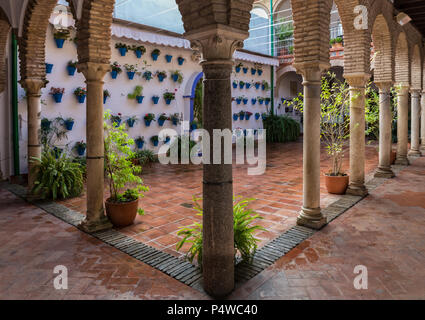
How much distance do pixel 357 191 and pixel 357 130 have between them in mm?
1210

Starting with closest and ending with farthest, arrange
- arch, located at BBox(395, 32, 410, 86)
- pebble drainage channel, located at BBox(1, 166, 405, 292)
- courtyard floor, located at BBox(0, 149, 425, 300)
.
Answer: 1. courtyard floor, located at BBox(0, 149, 425, 300)
2. pebble drainage channel, located at BBox(1, 166, 405, 292)
3. arch, located at BBox(395, 32, 410, 86)

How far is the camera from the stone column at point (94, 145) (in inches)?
183

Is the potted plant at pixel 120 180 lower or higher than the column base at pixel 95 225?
higher

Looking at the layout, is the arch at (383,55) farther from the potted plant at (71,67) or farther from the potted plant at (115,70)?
the potted plant at (71,67)

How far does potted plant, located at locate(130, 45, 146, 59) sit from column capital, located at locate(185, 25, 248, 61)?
7.80 meters

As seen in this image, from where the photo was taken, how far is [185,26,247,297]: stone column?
291cm

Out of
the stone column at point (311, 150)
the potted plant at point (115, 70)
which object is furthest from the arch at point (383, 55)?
the potted plant at point (115, 70)

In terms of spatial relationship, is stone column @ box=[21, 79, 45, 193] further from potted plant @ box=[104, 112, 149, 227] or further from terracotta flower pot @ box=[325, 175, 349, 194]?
terracotta flower pot @ box=[325, 175, 349, 194]

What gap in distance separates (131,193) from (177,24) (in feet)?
25.9

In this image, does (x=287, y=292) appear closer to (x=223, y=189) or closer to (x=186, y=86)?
(x=223, y=189)

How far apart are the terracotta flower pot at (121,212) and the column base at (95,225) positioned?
9cm

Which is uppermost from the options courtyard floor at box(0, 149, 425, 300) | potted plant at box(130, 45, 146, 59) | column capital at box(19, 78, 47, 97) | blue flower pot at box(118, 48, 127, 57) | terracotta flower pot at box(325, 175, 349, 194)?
potted plant at box(130, 45, 146, 59)

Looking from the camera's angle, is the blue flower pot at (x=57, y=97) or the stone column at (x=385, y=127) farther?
the blue flower pot at (x=57, y=97)

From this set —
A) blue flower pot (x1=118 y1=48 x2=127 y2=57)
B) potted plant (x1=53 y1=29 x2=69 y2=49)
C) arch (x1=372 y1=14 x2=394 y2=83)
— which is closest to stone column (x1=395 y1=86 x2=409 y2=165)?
arch (x1=372 y1=14 x2=394 y2=83)
